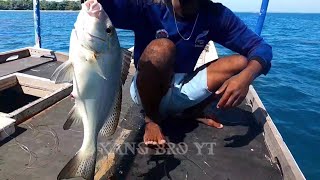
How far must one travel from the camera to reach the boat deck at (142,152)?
105 inches

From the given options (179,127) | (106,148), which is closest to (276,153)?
(179,127)

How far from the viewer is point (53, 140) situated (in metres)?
3.13

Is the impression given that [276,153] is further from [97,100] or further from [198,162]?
[97,100]

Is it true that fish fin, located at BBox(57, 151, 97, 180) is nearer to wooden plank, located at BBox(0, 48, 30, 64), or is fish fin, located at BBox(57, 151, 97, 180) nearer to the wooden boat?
the wooden boat

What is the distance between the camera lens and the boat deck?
2.66m

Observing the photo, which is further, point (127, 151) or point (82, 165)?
point (127, 151)

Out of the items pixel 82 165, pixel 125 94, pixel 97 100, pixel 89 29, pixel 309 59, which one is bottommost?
pixel 309 59

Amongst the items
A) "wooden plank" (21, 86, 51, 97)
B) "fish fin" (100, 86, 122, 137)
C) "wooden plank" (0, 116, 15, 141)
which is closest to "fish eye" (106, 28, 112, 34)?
"fish fin" (100, 86, 122, 137)

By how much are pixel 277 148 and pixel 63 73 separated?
2138mm

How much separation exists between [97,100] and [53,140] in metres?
1.33

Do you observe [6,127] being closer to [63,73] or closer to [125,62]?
[63,73]

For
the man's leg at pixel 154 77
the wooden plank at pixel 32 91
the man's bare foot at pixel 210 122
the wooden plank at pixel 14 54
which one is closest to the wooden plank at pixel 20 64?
the wooden plank at pixel 14 54

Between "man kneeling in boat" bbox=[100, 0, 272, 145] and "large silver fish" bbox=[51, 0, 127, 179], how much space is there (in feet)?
2.50

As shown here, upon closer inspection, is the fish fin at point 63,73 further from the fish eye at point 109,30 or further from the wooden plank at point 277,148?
the wooden plank at point 277,148
